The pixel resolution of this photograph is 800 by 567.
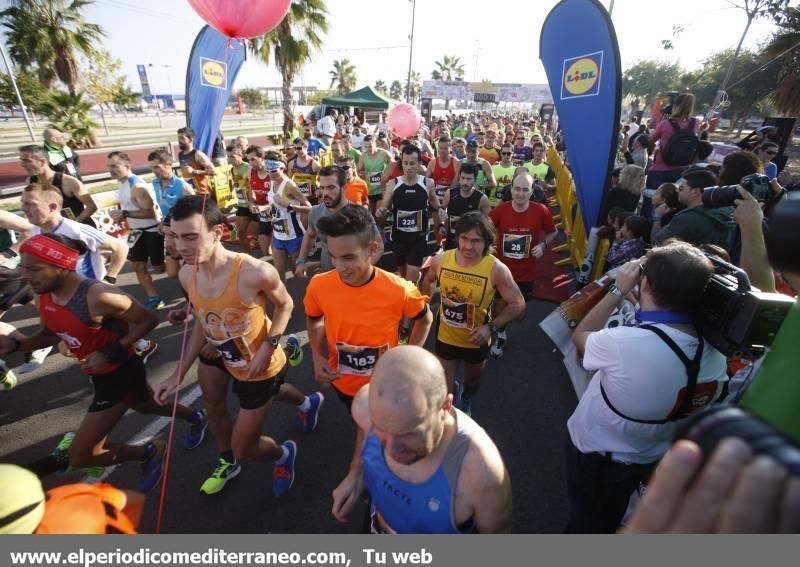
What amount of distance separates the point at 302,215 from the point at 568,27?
4.14 metres

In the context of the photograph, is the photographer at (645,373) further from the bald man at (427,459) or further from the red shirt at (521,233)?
the red shirt at (521,233)

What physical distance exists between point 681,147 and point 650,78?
59.0 m

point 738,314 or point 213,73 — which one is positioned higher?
point 213,73

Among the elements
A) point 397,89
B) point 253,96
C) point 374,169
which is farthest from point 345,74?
point 374,169

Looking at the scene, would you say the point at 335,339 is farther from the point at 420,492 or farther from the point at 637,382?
the point at 637,382

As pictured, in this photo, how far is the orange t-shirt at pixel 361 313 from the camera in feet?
7.67

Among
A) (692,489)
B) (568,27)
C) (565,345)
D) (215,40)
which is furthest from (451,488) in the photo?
(215,40)

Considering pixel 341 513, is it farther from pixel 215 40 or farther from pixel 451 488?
pixel 215 40

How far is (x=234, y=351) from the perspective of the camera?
2.51 meters

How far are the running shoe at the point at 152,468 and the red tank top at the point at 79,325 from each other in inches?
31.4

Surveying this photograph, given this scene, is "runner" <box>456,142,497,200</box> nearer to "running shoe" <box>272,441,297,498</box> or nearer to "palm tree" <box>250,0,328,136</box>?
"running shoe" <box>272,441,297,498</box>

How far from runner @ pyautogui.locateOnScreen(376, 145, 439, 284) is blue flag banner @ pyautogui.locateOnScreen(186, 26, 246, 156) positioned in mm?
5134

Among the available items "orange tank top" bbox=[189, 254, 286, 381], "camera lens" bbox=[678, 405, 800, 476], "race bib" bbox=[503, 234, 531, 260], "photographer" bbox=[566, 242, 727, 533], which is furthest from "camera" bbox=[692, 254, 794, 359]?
"race bib" bbox=[503, 234, 531, 260]

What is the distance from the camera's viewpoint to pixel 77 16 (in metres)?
17.5
